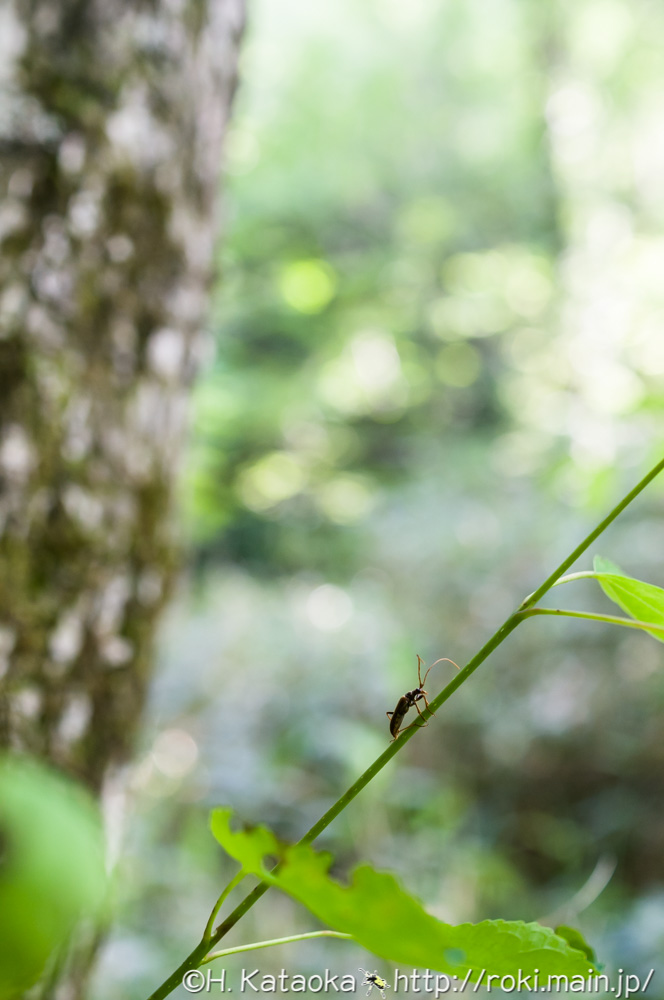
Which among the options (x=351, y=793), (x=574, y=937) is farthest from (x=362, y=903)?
(x=574, y=937)

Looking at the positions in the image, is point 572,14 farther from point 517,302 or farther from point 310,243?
point 310,243

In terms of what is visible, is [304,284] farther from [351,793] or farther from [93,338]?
[351,793]

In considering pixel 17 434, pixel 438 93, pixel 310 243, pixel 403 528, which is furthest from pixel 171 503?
pixel 438 93

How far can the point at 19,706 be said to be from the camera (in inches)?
20.5

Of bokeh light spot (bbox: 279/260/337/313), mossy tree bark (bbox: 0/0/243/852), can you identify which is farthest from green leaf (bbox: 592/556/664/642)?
bokeh light spot (bbox: 279/260/337/313)

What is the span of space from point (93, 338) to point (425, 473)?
2.78 meters

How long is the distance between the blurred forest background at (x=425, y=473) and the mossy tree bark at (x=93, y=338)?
0.18 metres

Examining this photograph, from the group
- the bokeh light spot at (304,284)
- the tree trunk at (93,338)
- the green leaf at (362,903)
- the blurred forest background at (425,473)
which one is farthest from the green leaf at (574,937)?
the bokeh light spot at (304,284)

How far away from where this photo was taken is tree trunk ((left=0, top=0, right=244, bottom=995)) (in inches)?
21.0

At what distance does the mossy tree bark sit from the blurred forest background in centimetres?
18

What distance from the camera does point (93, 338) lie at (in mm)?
Result: 582

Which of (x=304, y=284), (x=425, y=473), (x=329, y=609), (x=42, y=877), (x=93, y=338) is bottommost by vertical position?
(x=42, y=877)

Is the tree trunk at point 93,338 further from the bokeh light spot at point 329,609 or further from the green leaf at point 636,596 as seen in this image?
the bokeh light spot at point 329,609

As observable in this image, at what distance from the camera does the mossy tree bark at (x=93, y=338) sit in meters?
0.53
